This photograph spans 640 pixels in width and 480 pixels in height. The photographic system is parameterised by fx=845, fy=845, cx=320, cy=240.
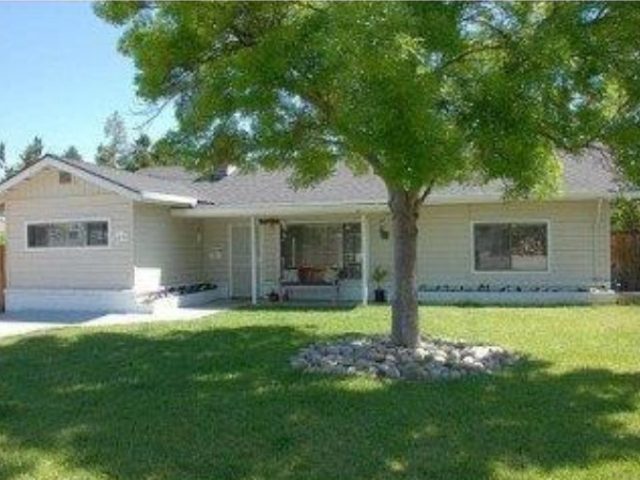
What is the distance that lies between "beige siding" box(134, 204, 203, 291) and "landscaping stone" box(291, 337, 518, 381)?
29.2 ft

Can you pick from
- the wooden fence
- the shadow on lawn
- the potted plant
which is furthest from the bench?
the shadow on lawn

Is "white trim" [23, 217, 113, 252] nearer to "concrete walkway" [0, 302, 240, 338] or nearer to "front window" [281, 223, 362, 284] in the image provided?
"concrete walkway" [0, 302, 240, 338]

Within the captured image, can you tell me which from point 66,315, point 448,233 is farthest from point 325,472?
point 448,233

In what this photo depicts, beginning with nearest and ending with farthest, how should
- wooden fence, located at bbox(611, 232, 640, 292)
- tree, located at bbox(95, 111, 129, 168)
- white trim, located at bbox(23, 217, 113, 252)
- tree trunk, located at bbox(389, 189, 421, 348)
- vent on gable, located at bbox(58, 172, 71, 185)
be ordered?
tree trunk, located at bbox(389, 189, 421, 348) < white trim, located at bbox(23, 217, 113, 252) < vent on gable, located at bbox(58, 172, 71, 185) < wooden fence, located at bbox(611, 232, 640, 292) < tree, located at bbox(95, 111, 129, 168)

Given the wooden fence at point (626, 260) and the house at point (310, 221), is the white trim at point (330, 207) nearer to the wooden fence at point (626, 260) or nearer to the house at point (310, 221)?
the house at point (310, 221)

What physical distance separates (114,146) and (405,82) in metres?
70.5

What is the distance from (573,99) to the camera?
9.97 metres

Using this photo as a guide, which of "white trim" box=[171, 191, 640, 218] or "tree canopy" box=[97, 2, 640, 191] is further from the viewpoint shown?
"white trim" box=[171, 191, 640, 218]

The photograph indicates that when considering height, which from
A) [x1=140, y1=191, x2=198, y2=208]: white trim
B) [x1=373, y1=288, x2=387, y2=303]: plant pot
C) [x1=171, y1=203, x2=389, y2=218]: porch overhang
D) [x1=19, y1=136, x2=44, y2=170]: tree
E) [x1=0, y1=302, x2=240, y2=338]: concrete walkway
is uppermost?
[x1=19, y1=136, x2=44, y2=170]: tree

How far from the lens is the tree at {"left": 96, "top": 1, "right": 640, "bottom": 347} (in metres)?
8.60

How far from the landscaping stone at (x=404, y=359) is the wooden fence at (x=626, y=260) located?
10962mm

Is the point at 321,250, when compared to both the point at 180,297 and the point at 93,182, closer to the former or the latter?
the point at 180,297

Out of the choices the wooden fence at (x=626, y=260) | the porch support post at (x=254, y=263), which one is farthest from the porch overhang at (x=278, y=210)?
the wooden fence at (x=626, y=260)

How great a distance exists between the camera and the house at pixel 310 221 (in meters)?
20.4
